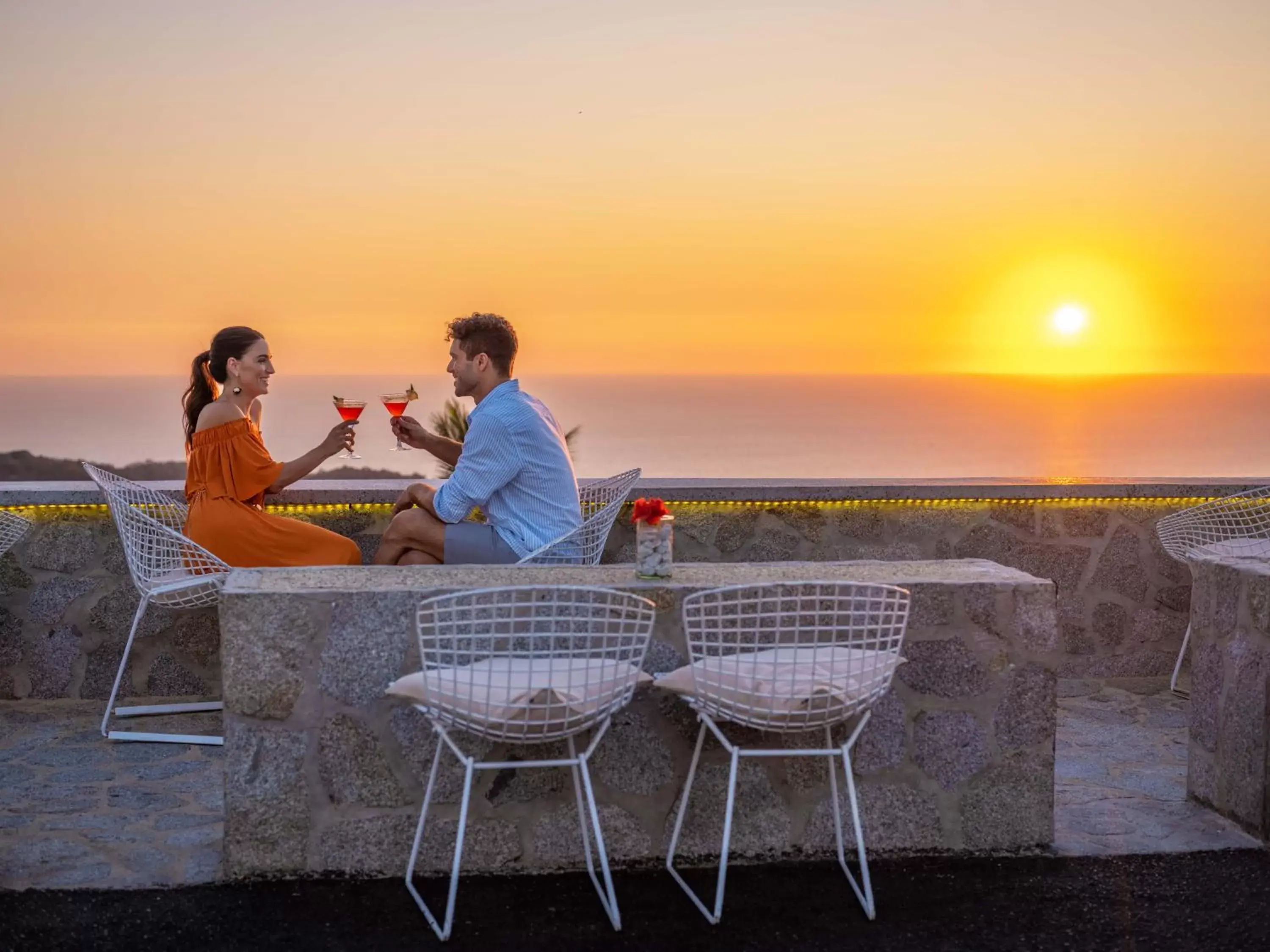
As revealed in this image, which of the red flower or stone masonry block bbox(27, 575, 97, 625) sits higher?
the red flower

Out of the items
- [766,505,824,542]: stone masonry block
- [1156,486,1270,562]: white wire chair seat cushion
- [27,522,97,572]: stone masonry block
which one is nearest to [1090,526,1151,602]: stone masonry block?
[1156,486,1270,562]: white wire chair seat cushion

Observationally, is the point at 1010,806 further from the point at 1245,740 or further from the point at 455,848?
the point at 455,848

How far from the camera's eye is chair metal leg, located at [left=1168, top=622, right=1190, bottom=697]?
5.88 meters

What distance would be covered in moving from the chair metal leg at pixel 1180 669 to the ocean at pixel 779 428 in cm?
1414

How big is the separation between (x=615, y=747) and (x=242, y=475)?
86.2 inches

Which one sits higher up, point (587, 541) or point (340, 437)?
point (340, 437)

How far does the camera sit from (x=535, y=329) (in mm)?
24328

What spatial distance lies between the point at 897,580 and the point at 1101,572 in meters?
2.73

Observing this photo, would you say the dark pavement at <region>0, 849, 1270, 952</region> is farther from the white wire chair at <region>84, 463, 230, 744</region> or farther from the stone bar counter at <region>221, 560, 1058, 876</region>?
the white wire chair at <region>84, 463, 230, 744</region>

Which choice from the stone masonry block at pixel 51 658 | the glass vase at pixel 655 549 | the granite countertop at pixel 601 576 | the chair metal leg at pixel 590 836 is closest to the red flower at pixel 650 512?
the glass vase at pixel 655 549

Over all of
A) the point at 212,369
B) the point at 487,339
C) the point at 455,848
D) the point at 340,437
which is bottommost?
the point at 455,848

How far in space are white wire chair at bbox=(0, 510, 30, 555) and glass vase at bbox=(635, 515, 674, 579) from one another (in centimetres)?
269

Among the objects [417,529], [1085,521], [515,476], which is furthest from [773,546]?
[417,529]

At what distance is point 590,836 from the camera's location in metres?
3.75
